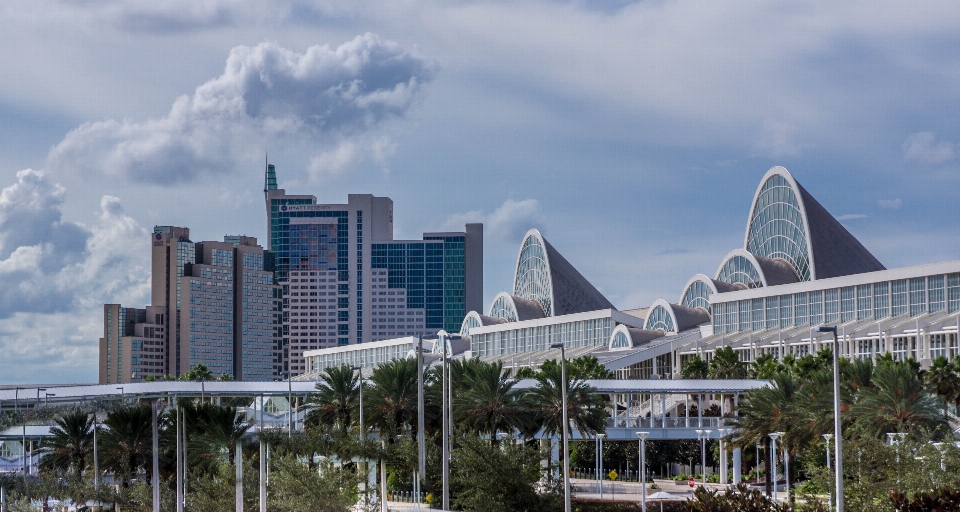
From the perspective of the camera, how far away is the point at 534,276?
18375cm

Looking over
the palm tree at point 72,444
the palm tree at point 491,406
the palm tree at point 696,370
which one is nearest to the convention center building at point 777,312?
the palm tree at point 696,370

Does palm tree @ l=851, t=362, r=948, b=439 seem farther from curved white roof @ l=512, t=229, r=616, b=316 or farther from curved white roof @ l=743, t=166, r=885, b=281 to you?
curved white roof @ l=512, t=229, r=616, b=316

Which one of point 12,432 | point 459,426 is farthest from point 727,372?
point 12,432

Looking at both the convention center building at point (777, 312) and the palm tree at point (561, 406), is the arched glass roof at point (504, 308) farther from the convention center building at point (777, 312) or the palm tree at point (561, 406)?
the palm tree at point (561, 406)

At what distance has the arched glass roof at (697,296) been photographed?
14100 centimetres

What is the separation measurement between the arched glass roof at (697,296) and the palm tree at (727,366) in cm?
3103

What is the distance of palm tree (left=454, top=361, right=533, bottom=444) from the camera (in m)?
67.2

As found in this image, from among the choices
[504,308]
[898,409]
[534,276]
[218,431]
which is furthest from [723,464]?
[534,276]

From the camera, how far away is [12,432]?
81.6 metres

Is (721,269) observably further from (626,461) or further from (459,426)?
(459,426)

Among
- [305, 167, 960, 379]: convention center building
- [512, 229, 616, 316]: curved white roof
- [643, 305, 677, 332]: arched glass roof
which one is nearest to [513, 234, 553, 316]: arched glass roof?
[512, 229, 616, 316]: curved white roof

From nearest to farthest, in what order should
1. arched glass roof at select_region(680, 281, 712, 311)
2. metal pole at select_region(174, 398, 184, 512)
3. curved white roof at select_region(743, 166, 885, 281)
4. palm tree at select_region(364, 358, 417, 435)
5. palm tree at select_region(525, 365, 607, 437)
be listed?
metal pole at select_region(174, 398, 184, 512) < palm tree at select_region(525, 365, 607, 437) < palm tree at select_region(364, 358, 417, 435) < curved white roof at select_region(743, 166, 885, 281) < arched glass roof at select_region(680, 281, 712, 311)

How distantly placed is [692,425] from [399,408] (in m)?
30.9

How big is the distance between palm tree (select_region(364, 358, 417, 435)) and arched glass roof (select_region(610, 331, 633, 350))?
2705 inches
